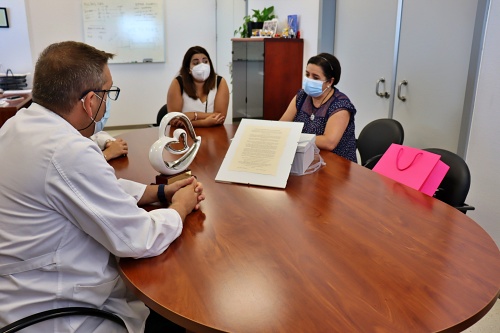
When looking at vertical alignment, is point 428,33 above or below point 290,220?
above

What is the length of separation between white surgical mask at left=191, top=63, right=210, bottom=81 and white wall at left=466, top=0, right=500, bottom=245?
1769mm

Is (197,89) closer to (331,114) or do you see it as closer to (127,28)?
(331,114)

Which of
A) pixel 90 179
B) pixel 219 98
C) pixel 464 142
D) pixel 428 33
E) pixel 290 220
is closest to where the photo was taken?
pixel 90 179

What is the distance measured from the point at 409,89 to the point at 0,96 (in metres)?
4.50

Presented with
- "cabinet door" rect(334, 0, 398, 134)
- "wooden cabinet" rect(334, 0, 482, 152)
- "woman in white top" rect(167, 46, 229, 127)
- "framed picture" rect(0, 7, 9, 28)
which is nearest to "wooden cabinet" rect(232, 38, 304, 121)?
"cabinet door" rect(334, 0, 398, 134)

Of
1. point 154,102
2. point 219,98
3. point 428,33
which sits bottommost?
point 154,102

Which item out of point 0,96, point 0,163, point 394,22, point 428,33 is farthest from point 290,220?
point 0,96

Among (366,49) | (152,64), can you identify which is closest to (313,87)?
(366,49)

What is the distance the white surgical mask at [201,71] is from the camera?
302cm

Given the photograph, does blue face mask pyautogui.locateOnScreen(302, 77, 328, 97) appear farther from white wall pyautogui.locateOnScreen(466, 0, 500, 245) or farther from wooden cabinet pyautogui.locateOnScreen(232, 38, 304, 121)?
wooden cabinet pyautogui.locateOnScreen(232, 38, 304, 121)

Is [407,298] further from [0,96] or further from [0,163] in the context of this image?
[0,96]

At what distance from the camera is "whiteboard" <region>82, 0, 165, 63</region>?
5949 millimetres

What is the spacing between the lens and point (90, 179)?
3.46 feet

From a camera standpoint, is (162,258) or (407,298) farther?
(162,258)
